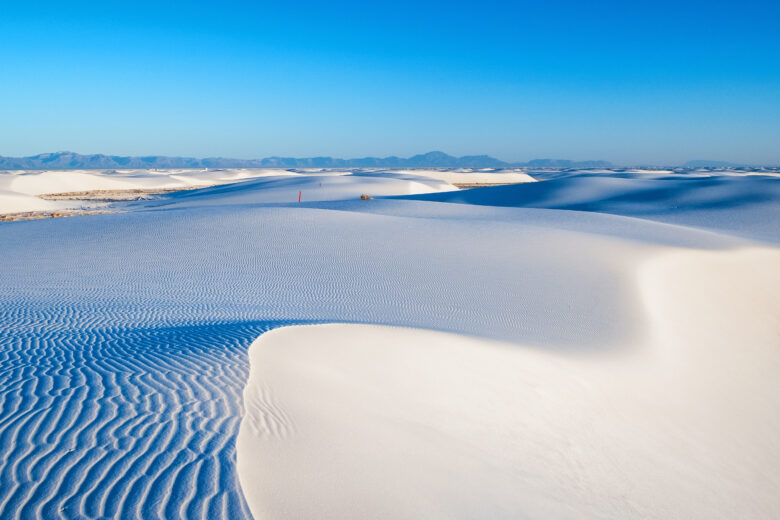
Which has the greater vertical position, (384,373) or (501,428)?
(384,373)

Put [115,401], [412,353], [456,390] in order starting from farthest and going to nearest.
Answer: [412,353], [456,390], [115,401]

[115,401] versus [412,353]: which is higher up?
[115,401]

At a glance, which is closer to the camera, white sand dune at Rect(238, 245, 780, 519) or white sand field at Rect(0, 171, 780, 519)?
white sand field at Rect(0, 171, 780, 519)

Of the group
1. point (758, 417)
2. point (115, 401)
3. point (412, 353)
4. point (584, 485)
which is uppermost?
point (115, 401)

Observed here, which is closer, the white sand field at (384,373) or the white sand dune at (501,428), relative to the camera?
the white sand field at (384,373)

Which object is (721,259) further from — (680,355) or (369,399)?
(369,399)

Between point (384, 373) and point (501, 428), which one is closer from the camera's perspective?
point (501, 428)

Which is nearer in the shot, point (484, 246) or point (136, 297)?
point (136, 297)

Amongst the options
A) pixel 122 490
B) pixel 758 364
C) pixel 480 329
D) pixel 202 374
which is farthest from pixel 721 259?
pixel 122 490
